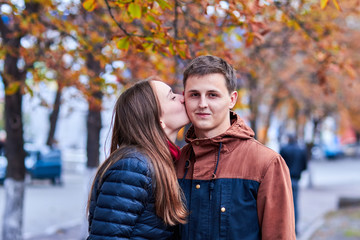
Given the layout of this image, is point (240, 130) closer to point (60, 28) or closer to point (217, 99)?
point (217, 99)

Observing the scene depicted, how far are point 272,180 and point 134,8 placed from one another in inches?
67.7

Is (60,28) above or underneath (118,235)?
above

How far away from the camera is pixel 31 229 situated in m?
10.0

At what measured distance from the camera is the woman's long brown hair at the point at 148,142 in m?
2.60

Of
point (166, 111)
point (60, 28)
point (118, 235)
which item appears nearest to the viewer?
point (118, 235)

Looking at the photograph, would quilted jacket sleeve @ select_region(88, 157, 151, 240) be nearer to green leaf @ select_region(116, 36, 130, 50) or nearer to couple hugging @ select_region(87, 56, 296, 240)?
couple hugging @ select_region(87, 56, 296, 240)

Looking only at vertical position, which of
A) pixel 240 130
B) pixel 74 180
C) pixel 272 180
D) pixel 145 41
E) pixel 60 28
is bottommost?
pixel 74 180

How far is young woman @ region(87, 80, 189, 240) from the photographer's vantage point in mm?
2451

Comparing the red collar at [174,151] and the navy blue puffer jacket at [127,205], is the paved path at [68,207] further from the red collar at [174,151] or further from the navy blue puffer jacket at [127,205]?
the navy blue puffer jacket at [127,205]

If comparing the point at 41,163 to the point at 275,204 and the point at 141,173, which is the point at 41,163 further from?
the point at 275,204

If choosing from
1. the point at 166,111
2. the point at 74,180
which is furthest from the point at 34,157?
the point at 166,111

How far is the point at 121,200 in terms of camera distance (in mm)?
2441

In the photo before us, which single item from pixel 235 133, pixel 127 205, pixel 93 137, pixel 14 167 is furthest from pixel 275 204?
pixel 93 137

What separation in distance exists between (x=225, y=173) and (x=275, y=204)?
0.34 meters
